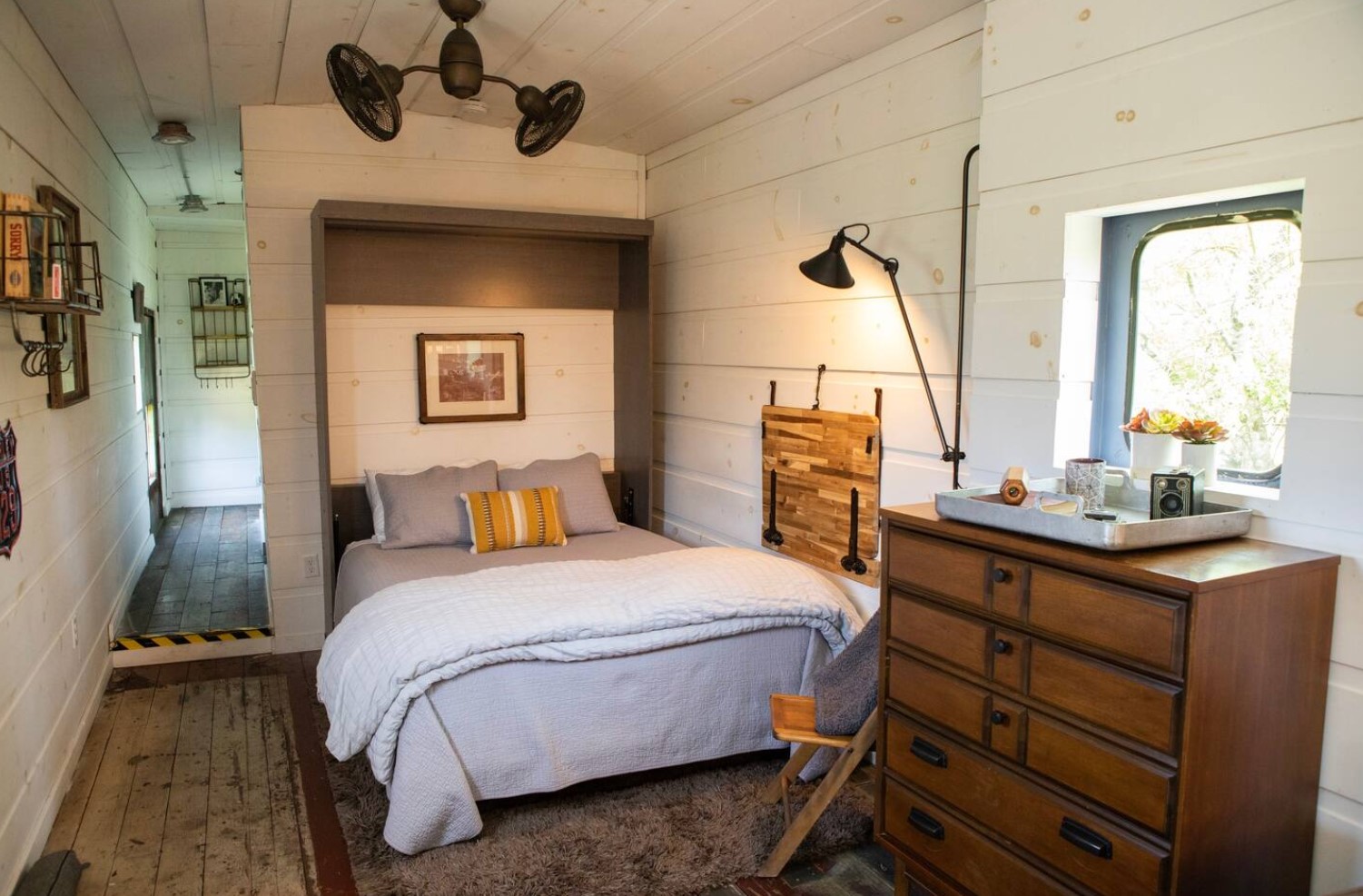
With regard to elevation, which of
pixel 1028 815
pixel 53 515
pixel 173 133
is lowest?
pixel 1028 815

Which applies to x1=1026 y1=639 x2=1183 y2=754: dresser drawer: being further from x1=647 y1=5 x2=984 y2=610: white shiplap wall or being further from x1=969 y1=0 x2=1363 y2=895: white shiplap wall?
x1=647 y1=5 x2=984 y2=610: white shiplap wall

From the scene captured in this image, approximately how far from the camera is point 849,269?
315 cm

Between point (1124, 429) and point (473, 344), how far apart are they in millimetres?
3065

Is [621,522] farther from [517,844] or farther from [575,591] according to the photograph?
[517,844]

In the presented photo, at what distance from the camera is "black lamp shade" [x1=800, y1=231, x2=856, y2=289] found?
2.94 m

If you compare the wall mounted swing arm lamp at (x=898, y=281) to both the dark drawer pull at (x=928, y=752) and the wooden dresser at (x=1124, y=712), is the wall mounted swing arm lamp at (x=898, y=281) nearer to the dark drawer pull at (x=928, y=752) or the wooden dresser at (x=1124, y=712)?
the wooden dresser at (x=1124, y=712)

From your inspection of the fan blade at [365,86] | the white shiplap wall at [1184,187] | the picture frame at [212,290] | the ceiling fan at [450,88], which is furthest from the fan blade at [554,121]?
the picture frame at [212,290]

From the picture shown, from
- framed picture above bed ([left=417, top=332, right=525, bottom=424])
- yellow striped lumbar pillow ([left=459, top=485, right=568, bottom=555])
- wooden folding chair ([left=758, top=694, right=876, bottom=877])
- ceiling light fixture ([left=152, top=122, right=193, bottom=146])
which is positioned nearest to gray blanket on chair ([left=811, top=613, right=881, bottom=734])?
wooden folding chair ([left=758, top=694, right=876, bottom=877])

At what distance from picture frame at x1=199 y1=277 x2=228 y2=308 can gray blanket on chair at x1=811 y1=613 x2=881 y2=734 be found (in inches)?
275

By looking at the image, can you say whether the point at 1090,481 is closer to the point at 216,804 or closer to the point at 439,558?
the point at 439,558

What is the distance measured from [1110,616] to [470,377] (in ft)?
11.0

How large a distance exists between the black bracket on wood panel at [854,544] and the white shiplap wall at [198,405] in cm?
607

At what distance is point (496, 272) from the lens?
4.44 metres

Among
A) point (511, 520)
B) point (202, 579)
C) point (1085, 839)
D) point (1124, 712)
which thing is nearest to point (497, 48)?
point (511, 520)
